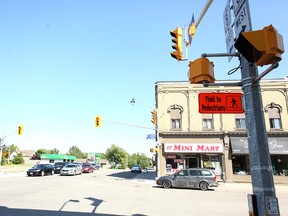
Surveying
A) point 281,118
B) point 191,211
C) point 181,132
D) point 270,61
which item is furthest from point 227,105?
point 281,118

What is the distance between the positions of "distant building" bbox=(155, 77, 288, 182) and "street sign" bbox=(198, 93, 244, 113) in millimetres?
21527

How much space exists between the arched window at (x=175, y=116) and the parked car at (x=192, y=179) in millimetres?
8377

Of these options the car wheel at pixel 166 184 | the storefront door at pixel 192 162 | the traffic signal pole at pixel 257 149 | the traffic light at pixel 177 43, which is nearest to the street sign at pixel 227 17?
→ the traffic signal pole at pixel 257 149

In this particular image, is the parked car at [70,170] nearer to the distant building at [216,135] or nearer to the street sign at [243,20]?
the distant building at [216,135]

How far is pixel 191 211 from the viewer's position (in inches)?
387

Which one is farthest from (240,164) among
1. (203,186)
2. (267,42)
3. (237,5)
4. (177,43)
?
(267,42)

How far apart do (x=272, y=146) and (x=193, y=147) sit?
25.6 feet

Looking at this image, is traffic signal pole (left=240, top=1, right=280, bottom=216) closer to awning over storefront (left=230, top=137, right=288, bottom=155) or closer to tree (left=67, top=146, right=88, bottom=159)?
awning over storefront (left=230, top=137, right=288, bottom=155)

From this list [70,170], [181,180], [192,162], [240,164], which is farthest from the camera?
[70,170]

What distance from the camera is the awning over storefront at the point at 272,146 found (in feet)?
78.8

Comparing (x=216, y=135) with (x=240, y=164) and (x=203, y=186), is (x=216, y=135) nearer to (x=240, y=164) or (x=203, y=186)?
(x=240, y=164)

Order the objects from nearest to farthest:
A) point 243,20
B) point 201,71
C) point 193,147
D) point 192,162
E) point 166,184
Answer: point 201,71, point 243,20, point 166,184, point 193,147, point 192,162

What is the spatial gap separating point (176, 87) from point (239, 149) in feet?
31.1

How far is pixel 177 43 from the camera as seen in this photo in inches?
266
